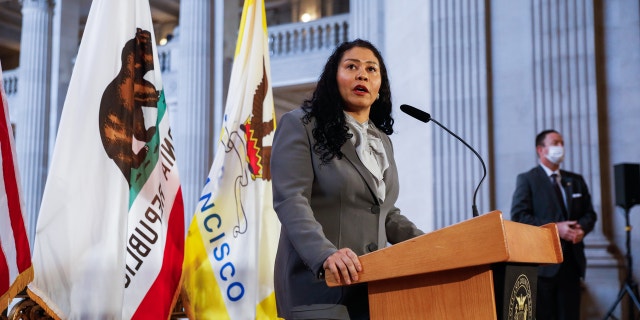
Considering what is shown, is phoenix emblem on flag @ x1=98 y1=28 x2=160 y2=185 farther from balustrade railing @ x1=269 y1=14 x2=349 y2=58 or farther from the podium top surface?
balustrade railing @ x1=269 y1=14 x2=349 y2=58

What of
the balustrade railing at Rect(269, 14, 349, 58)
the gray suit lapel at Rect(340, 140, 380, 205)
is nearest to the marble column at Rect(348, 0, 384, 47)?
the balustrade railing at Rect(269, 14, 349, 58)

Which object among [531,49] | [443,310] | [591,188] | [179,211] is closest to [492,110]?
[531,49]

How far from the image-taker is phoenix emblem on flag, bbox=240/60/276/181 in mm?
4586

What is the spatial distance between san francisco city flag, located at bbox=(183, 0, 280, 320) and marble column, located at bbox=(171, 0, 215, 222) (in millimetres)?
7304

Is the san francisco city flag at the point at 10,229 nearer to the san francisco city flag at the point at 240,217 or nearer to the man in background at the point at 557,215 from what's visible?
the san francisco city flag at the point at 240,217

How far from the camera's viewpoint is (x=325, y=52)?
1367 centimetres

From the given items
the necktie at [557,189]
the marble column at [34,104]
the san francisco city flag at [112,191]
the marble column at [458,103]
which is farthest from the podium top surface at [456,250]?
the marble column at [34,104]

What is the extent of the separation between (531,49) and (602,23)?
2.07 ft

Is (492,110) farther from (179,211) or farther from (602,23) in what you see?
(179,211)

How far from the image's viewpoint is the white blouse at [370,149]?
2146 millimetres

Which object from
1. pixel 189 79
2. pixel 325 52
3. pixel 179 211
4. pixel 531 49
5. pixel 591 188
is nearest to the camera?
pixel 179 211

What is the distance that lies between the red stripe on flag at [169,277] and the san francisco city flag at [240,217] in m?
0.40

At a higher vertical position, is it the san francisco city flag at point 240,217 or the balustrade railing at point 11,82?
the balustrade railing at point 11,82

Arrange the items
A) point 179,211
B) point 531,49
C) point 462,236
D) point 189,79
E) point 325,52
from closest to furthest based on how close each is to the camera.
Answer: point 462,236
point 179,211
point 531,49
point 189,79
point 325,52
